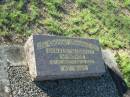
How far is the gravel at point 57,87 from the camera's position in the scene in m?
6.26

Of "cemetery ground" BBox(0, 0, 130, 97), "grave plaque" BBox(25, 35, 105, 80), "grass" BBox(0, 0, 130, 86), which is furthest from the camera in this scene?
"grass" BBox(0, 0, 130, 86)

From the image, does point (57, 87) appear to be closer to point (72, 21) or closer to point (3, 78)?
point (3, 78)

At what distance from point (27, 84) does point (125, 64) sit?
2586mm

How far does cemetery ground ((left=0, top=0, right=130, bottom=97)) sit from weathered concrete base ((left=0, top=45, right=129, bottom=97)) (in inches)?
3.4

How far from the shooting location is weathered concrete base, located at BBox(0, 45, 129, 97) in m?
6.18

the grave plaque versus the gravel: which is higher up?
the grave plaque

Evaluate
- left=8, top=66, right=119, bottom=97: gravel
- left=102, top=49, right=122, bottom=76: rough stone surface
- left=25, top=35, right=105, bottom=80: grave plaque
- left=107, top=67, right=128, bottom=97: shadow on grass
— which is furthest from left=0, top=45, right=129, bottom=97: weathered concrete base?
left=102, top=49, right=122, bottom=76: rough stone surface

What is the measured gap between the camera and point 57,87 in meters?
6.57

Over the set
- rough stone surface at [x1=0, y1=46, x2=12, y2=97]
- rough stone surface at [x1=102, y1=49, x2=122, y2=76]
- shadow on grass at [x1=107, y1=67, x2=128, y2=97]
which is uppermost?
rough stone surface at [x1=0, y1=46, x2=12, y2=97]

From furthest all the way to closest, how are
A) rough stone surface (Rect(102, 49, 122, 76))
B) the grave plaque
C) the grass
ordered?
rough stone surface (Rect(102, 49, 122, 76)) → the grass → the grave plaque

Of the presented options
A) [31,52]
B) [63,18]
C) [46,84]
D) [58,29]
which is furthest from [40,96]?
[63,18]

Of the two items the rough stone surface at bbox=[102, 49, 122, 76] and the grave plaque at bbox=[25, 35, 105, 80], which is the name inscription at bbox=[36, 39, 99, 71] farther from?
the rough stone surface at bbox=[102, 49, 122, 76]

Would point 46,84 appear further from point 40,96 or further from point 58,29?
point 58,29

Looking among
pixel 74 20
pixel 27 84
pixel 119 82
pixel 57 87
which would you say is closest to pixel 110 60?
pixel 119 82
